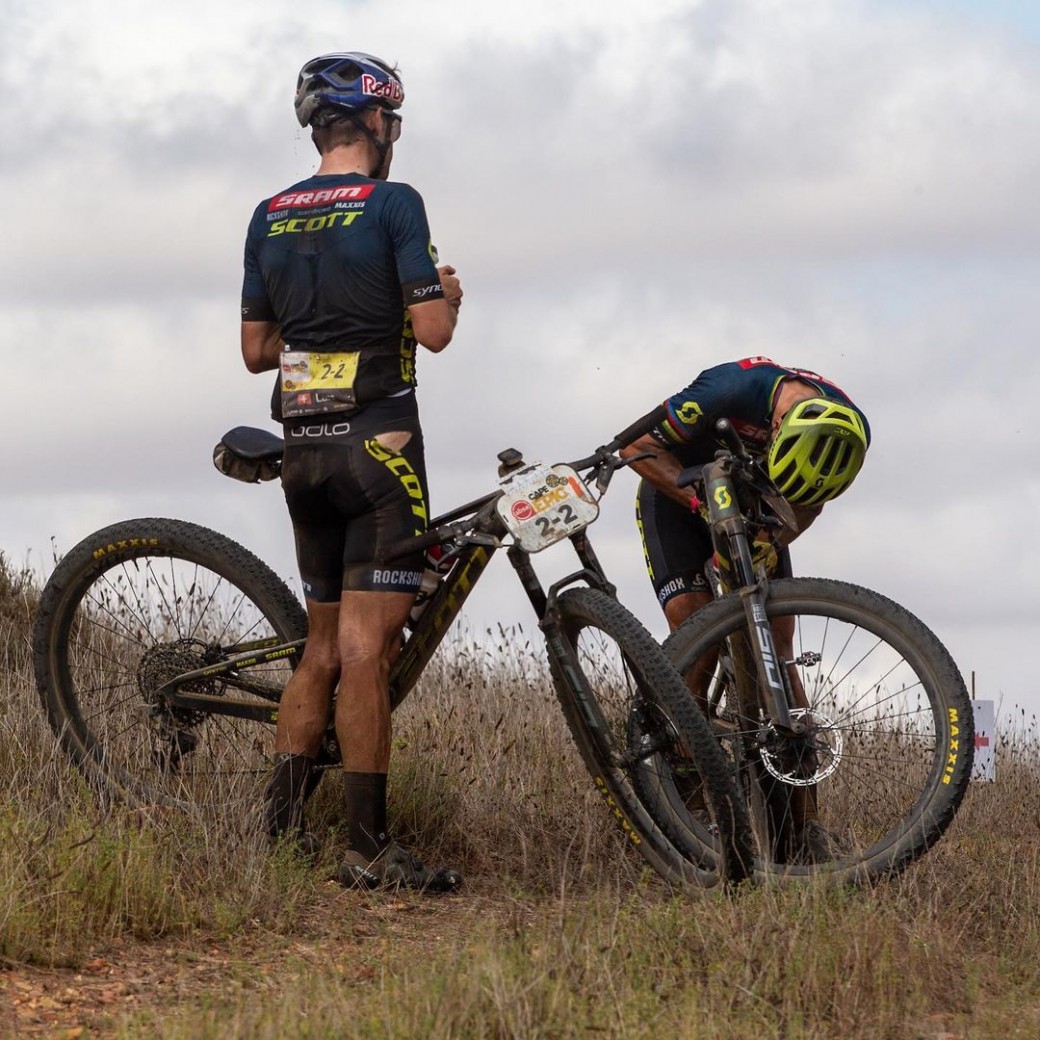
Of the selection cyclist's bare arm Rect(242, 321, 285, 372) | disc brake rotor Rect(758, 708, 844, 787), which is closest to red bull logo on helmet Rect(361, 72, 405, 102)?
cyclist's bare arm Rect(242, 321, 285, 372)

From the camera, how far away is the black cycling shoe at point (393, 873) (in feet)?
19.8

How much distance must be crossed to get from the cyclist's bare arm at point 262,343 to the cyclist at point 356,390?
0.15 meters

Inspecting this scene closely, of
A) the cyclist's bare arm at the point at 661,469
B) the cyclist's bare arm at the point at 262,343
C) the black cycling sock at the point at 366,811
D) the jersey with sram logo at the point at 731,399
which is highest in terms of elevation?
the cyclist's bare arm at the point at 262,343

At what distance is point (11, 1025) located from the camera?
4.48 m

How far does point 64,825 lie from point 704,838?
2372 millimetres

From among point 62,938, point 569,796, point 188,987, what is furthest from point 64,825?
point 569,796

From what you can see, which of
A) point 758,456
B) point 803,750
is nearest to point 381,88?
point 758,456

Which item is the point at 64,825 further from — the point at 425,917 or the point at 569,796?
the point at 569,796

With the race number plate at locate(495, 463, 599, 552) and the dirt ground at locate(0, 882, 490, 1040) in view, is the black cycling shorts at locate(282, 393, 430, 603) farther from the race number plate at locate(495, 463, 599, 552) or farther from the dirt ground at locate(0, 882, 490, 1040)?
the dirt ground at locate(0, 882, 490, 1040)

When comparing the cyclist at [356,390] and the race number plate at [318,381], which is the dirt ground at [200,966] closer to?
the cyclist at [356,390]

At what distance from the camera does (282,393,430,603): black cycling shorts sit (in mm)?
6008

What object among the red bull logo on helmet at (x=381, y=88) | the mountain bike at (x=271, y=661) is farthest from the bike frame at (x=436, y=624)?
the red bull logo on helmet at (x=381, y=88)

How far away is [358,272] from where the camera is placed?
5.98 meters

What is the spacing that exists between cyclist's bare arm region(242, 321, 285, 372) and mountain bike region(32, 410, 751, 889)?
343mm
